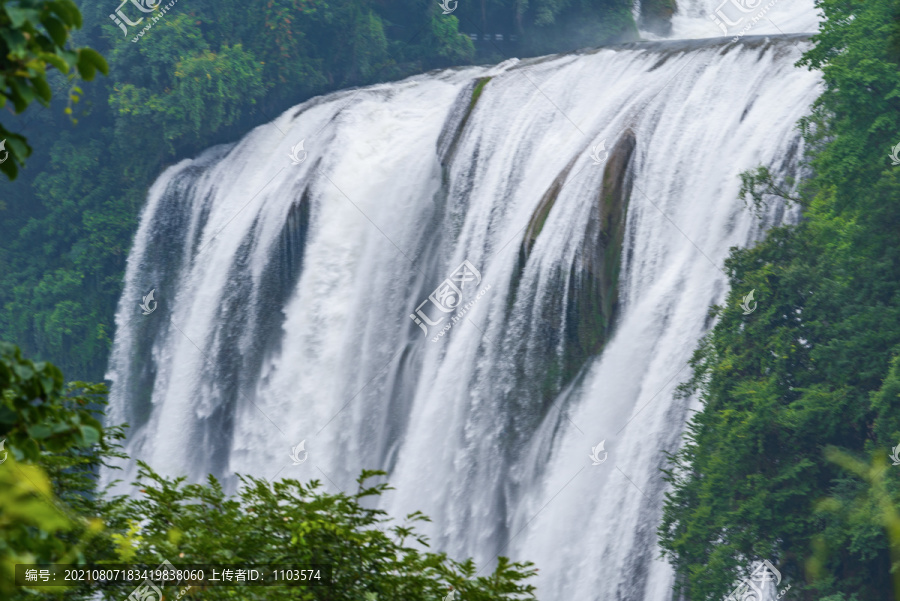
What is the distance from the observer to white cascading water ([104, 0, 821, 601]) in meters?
15.0

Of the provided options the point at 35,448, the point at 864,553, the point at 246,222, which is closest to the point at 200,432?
the point at 246,222

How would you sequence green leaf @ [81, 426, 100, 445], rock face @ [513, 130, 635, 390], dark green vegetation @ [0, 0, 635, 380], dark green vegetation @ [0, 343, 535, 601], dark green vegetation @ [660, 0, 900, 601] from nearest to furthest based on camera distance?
1. green leaf @ [81, 426, 100, 445]
2. dark green vegetation @ [0, 343, 535, 601]
3. dark green vegetation @ [660, 0, 900, 601]
4. rock face @ [513, 130, 635, 390]
5. dark green vegetation @ [0, 0, 635, 380]

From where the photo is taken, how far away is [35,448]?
8.86ft

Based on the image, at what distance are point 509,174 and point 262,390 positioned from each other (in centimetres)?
802

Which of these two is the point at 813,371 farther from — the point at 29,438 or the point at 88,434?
the point at 29,438

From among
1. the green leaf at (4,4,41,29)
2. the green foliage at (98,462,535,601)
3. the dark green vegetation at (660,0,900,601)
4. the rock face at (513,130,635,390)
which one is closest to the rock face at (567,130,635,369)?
the rock face at (513,130,635,390)

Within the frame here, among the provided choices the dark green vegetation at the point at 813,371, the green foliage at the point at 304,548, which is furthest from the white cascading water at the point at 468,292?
the green foliage at the point at 304,548

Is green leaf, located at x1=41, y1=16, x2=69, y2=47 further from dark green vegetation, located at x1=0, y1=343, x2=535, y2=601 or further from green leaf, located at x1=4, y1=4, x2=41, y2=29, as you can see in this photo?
dark green vegetation, located at x1=0, y1=343, x2=535, y2=601

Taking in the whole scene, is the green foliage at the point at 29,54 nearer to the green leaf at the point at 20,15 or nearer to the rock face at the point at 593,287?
the green leaf at the point at 20,15

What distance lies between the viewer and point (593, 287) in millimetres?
15953

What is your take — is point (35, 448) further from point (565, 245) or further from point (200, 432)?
point (200, 432)

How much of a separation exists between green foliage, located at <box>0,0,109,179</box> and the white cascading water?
12.9 m

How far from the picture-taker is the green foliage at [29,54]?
255 centimetres

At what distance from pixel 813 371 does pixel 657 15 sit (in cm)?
2041
